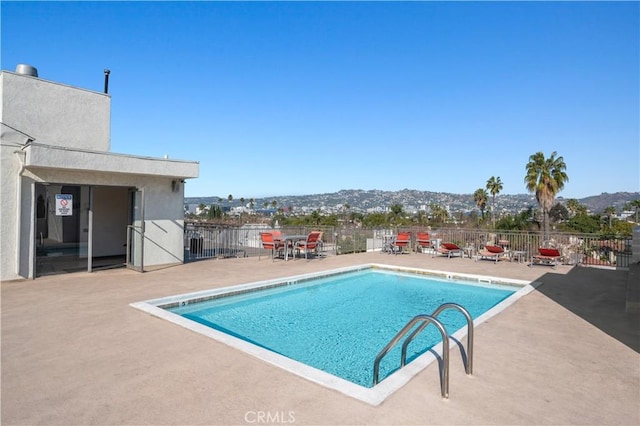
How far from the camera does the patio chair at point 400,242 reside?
15591 mm

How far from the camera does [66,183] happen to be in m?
8.59

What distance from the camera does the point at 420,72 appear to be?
19.7 meters

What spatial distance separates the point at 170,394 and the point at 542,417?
3137mm

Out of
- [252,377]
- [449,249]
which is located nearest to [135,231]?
[252,377]

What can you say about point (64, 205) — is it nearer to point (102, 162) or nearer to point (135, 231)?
point (102, 162)

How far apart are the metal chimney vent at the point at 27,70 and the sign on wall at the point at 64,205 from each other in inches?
133

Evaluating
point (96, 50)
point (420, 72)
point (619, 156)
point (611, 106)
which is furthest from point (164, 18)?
point (619, 156)

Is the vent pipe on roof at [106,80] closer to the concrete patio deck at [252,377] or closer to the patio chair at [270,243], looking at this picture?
the patio chair at [270,243]

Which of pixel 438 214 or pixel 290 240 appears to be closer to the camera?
Result: pixel 290 240

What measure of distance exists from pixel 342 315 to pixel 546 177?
27.5m

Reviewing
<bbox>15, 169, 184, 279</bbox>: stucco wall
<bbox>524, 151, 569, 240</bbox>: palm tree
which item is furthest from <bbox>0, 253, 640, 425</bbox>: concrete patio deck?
<bbox>524, 151, 569, 240</bbox>: palm tree

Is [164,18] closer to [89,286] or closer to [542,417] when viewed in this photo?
[89,286]

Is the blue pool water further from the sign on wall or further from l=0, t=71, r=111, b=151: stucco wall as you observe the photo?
l=0, t=71, r=111, b=151: stucco wall

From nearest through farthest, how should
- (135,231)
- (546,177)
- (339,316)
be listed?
(339,316), (135,231), (546,177)
